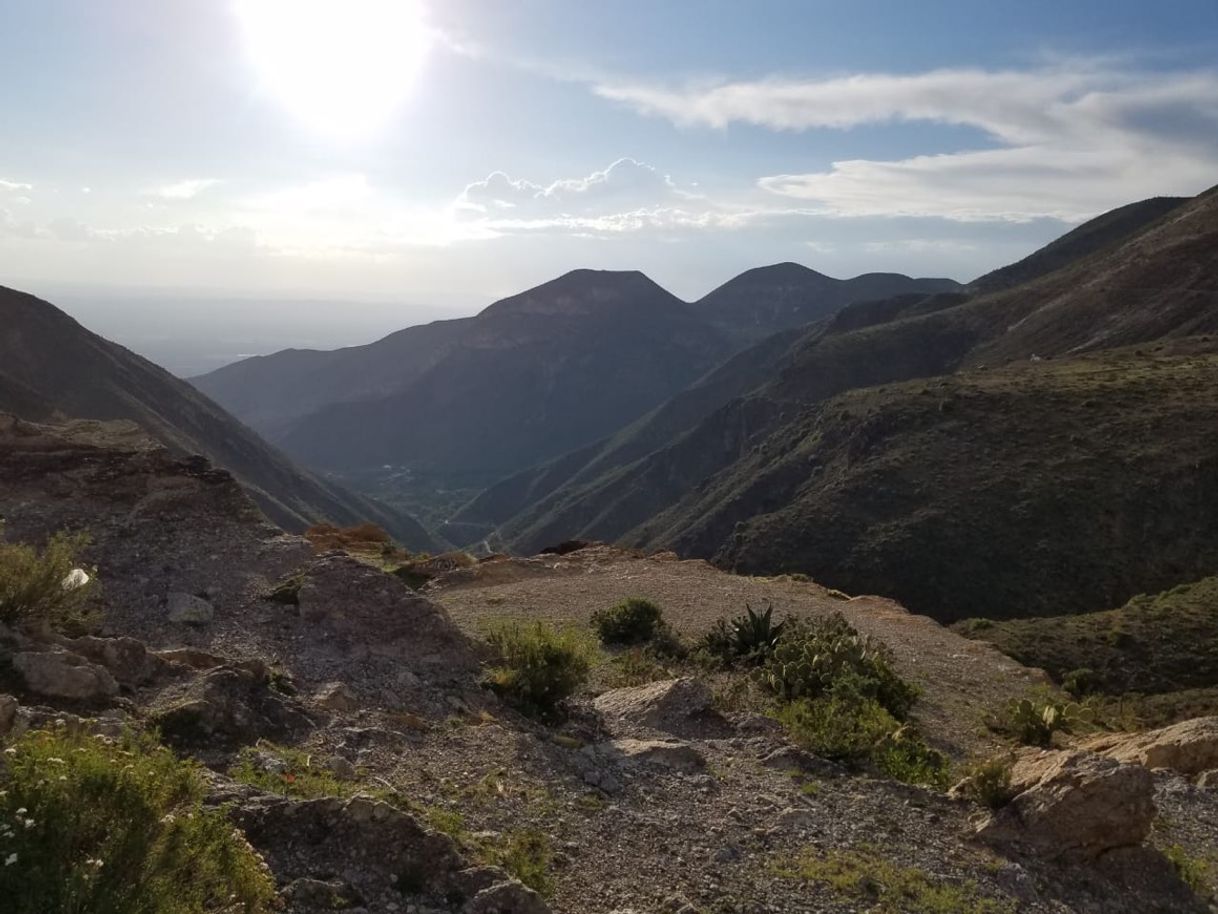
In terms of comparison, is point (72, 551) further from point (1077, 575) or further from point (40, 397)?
point (40, 397)

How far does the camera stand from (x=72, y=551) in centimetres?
774

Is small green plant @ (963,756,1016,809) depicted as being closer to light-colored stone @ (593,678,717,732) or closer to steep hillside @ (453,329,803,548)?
light-colored stone @ (593,678,717,732)

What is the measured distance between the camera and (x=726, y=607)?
15055 mm

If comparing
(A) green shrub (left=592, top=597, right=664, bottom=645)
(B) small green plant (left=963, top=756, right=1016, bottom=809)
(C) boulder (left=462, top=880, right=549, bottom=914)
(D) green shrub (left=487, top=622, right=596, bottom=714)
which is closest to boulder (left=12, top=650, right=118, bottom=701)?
(C) boulder (left=462, top=880, right=549, bottom=914)

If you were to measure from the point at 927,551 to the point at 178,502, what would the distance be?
26.4 m

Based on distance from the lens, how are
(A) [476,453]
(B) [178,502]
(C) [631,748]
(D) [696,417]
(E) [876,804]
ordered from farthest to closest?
(A) [476,453] < (D) [696,417] < (B) [178,502] < (C) [631,748] < (E) [876,804]

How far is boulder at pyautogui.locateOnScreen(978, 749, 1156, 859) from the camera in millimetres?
6344

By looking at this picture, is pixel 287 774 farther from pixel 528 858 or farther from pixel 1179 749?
pixel 1179 749

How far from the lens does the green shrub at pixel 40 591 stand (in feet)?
22.6

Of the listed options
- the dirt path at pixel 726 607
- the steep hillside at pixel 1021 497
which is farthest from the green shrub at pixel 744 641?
the steep hillside at pixel 1021 497

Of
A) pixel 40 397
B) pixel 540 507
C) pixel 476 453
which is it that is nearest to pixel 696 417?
pixel 540 507

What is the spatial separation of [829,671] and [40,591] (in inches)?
315

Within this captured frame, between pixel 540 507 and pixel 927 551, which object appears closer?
pixel 927 551

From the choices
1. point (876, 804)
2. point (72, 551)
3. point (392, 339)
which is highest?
point (392, 339)
